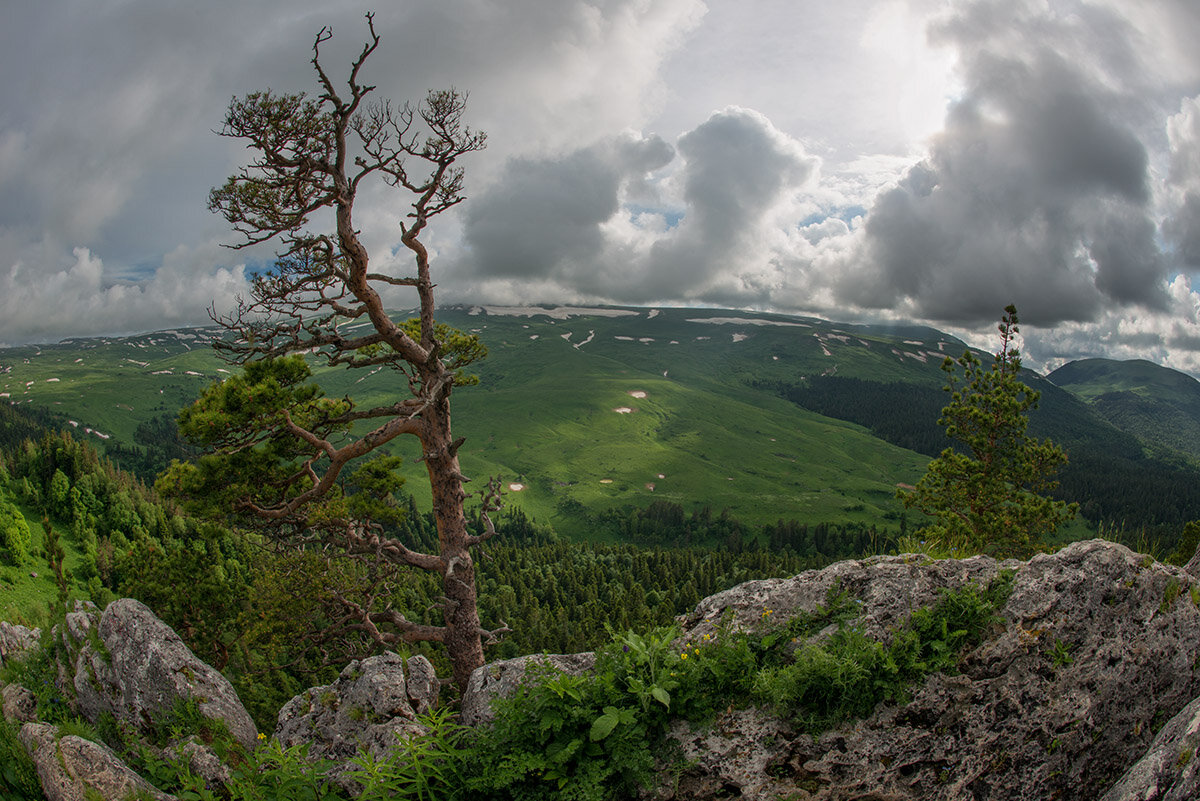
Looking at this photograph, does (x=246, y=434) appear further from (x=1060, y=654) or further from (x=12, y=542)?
(x=12, y=542)

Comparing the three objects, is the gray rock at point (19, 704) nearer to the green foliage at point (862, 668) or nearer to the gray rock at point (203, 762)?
the gray rock at point (203, 762)

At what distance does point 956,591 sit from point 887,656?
6.25ft

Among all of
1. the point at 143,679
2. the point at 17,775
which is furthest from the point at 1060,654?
the point at 143,679

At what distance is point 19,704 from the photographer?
9.68 meters

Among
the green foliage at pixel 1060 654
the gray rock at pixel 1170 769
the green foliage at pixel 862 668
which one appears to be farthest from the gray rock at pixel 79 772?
the green foliage at pixel 1060 654

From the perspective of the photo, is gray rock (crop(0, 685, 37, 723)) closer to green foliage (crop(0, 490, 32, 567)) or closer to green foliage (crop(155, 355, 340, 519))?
green foliage (crop(155, 355, 340, 519))

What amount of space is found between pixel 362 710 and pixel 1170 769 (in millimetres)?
10580

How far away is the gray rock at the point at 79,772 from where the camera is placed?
625 centimetres

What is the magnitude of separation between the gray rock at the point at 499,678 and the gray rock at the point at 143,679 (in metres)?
5.67

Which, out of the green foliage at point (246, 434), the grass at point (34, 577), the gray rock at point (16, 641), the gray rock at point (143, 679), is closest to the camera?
the gray rock at point (143, 679)

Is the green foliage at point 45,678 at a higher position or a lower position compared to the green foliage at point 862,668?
lower

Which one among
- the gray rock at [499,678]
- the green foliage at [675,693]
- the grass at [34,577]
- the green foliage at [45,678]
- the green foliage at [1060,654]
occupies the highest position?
the green foliage at [1060,654]

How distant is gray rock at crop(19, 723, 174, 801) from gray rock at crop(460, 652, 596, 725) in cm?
392

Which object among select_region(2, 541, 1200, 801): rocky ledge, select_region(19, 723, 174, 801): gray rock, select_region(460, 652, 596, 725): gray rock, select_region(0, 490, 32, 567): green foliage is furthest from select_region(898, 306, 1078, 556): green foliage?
select_region(0, 490, 32, 567): green foliage
